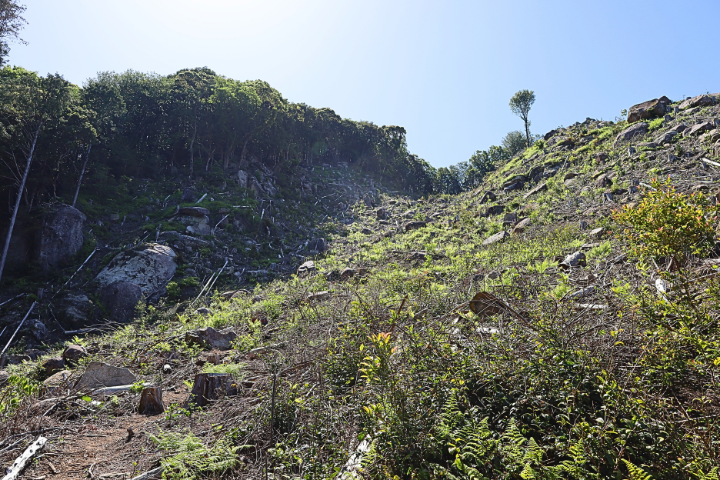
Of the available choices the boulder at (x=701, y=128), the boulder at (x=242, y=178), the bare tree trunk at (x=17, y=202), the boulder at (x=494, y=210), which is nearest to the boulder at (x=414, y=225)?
the boulder at (x=494, y=210)

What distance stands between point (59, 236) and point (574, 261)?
801 inches

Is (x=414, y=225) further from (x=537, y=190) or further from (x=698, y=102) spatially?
(x=698, y=102)

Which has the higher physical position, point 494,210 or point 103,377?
point 494,210

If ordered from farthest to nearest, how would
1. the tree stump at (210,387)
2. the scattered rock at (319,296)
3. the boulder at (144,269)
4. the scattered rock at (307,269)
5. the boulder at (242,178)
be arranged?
1. the boulder at (242,178)
2. the boulder at (144,269)
3. the scattered rock at (307,269)
4. the scattered rock at (319,296)
5. the tree stump at (210,387)

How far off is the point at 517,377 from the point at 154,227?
19.3 meters

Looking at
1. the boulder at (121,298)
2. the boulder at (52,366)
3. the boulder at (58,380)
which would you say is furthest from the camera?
the boulder at (121,298)

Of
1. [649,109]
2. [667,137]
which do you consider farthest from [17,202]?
[649,109]

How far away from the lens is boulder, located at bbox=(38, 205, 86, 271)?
1516 cm

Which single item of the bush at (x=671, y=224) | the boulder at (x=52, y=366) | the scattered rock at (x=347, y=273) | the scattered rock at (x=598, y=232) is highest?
the scattered rock at (x=598, y=232)

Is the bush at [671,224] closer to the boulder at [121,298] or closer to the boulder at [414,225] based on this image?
the boulder at [414,225]

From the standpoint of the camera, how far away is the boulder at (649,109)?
1591 cm

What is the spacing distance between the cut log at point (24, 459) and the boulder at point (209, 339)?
12.3 ft

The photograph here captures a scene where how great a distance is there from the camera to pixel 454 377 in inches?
125

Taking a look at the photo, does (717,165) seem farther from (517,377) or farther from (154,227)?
(154,227)
